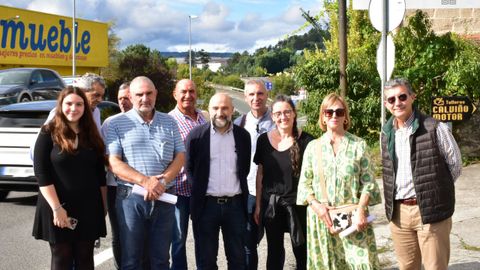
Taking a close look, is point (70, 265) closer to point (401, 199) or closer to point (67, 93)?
point (67, 93)

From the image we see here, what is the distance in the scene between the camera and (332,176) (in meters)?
4.83

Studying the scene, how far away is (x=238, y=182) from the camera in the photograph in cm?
550

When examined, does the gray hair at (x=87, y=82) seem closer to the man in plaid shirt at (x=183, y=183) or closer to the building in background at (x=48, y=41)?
the man in plaid shirt at (x=183, y=183)

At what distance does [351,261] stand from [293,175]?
33.2 inches

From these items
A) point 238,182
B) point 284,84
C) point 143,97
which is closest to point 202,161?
point 238,182

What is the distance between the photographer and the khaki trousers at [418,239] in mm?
4844

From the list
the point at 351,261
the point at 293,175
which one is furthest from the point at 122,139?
the point at 351,261

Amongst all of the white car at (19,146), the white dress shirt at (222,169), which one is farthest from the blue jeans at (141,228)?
the white car at (19,146)

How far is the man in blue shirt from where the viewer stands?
501cm

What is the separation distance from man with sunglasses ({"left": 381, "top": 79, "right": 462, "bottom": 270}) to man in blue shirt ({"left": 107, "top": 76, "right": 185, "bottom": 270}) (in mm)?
1648

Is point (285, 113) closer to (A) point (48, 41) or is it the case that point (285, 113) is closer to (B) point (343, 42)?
(B) point (343, 42)

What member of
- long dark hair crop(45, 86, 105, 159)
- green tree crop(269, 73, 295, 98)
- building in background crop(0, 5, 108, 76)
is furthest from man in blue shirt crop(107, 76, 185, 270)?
building in background crop(0, 5, 108, 76)

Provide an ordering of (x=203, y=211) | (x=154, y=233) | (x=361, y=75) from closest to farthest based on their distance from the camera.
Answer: (x=154, y=233) → (x=203, y=211) → (x=361, y=75)

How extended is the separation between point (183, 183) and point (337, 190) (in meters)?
1.58
